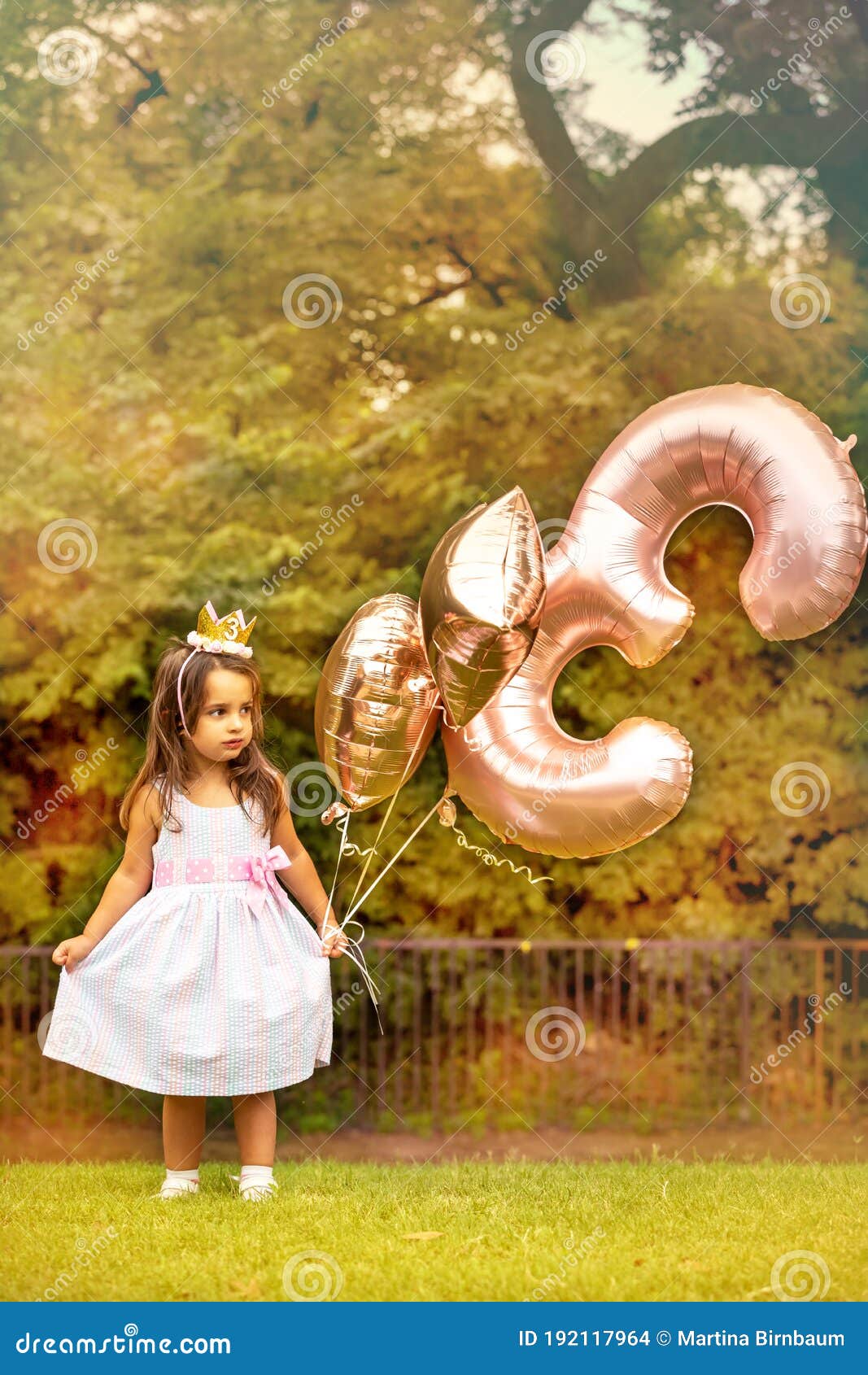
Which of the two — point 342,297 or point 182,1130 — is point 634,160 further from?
point 182,1130

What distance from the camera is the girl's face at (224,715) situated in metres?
3.45

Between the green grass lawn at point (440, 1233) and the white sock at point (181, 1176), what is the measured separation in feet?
0.22

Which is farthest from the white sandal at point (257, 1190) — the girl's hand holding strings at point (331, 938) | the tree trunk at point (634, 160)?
the tree trunk at point (634, 160)

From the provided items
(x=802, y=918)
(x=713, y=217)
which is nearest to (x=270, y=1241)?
(x=802, y=918)

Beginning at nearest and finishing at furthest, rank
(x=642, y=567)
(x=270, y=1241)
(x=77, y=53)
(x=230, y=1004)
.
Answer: (x=270, y=1241) → (x=230, y=1004) → (x=642, y=567) → (x=77, y=53)

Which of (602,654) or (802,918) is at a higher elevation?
(602,654)

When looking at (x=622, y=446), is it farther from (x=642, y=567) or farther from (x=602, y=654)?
(x=602, y=654)

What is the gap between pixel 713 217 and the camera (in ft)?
15.5

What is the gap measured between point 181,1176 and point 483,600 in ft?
6.05

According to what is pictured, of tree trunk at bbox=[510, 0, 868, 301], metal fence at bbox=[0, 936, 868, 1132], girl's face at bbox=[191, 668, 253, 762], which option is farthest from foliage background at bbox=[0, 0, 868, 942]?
girl's face at bbox=[191, 668, 253, 762]

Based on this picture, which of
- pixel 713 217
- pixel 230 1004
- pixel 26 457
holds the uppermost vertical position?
pixel 713 217

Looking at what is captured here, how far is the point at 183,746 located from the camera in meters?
3.56

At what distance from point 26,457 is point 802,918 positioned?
3431 millimetres

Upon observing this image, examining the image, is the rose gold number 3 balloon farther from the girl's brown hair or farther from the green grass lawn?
the green grass lawn
